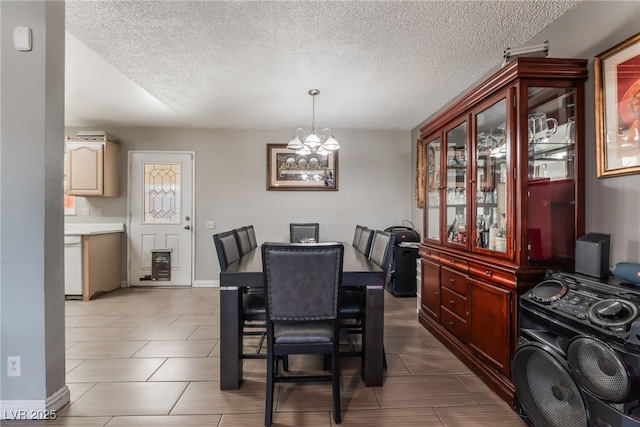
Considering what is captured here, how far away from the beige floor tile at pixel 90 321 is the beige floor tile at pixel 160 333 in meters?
0.44

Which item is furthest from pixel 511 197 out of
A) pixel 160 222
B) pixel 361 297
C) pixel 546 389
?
pixel 160 222

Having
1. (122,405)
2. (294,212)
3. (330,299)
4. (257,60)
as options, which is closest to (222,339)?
(122,405)

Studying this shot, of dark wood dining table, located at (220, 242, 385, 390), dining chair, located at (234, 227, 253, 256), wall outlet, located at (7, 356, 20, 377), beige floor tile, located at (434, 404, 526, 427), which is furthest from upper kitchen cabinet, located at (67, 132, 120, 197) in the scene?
beige floor tile, located at (434, 404, 526, 427)

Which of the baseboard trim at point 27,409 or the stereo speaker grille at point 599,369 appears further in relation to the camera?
the baseboard trim at point 27,409

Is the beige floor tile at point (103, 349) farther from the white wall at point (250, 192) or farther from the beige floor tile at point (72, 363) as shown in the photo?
the white wall at point (250, 192)

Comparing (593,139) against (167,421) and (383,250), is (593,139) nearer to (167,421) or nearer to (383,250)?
(383,250)

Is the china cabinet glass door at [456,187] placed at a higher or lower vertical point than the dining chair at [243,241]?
higher

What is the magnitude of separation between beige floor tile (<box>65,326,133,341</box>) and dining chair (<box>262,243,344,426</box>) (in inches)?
80.5

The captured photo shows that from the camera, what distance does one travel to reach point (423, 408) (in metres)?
1.78

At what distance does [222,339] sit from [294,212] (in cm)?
291

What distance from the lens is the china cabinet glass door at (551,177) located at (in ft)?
6.00

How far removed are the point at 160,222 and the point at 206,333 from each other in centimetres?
251

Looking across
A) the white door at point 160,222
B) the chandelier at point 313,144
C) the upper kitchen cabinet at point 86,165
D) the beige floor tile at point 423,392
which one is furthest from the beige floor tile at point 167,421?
the upper kitchen cabinet at point 86,165

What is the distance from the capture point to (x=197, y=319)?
3256 millimetres
